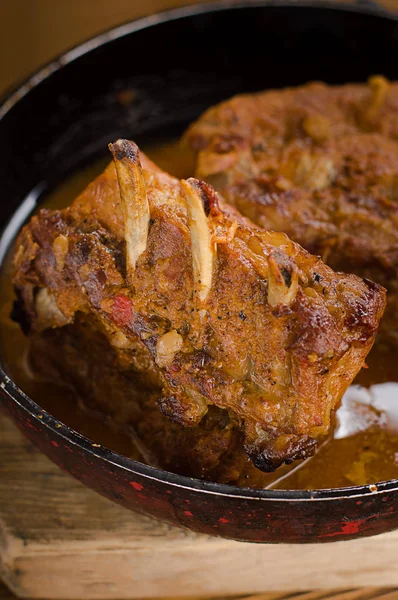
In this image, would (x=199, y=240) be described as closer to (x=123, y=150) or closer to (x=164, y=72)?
(x=123, y=150)

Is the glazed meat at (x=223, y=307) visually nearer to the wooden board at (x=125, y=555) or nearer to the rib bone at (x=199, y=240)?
the rib bone at (x=199, y=240)

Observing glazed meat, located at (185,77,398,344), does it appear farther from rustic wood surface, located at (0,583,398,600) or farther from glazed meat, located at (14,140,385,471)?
rustic wood surface, located at (0,583,398,600)

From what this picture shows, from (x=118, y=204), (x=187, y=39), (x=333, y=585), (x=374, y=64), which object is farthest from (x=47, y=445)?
(x=374, y=64)

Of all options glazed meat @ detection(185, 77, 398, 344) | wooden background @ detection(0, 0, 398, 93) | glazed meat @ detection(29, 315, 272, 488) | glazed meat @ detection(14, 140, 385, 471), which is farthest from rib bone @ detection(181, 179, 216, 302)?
wooden background @ detection(0, 0, 398, 93)

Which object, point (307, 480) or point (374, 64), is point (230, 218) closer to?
point (307, 480)

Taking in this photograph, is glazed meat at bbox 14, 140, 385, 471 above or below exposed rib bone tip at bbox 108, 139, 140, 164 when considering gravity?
below

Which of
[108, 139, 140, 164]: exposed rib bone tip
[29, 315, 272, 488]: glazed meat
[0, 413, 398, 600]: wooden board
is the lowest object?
[0, 413, 398, 600]: wooden board

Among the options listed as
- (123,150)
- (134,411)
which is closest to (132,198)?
(123,150)
